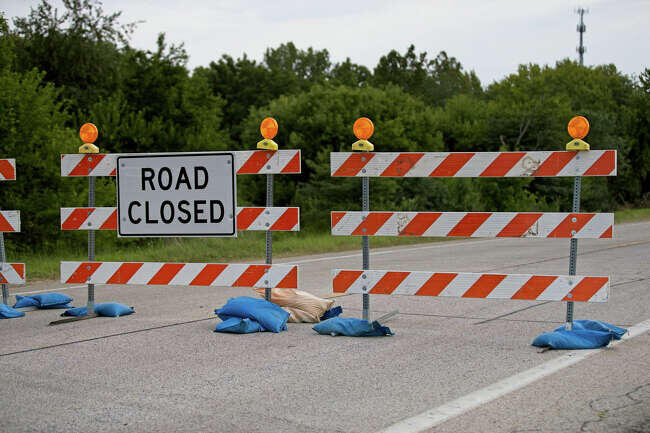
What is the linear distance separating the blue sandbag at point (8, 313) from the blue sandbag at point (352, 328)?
11.7 ft

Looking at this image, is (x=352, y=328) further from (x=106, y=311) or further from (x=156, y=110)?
(x=156, y=110)

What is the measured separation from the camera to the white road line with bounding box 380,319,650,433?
4.29 m

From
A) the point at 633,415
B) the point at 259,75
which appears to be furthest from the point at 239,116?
the point at 633,415

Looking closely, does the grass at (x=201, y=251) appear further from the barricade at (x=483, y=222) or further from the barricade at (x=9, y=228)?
the barricade at (x=483, y=222)

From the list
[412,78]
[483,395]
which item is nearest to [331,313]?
[483,395]

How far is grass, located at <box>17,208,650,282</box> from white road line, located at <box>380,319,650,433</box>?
30.2 ft

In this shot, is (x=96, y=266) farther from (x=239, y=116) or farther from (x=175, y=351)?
(x=239, y=116)

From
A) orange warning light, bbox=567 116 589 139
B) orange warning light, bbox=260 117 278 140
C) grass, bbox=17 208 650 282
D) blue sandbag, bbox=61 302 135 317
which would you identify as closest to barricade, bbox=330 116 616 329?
orange warning light, bbox=567 116 589 139

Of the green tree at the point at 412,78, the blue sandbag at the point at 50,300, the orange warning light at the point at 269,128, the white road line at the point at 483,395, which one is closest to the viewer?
the white road line at the point at 483,395

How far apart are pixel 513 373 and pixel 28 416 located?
134 inches

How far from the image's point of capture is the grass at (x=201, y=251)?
569 inches

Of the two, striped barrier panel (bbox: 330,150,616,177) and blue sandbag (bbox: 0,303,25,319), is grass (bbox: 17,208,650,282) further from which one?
striped barrier panel (bbox: 330,150,616,177)

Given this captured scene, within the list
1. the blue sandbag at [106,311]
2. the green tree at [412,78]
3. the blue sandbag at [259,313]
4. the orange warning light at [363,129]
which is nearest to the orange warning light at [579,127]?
the orange warning light at [363,129]

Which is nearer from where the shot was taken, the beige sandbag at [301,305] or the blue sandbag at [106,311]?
the beige sandbag at [301,305]
